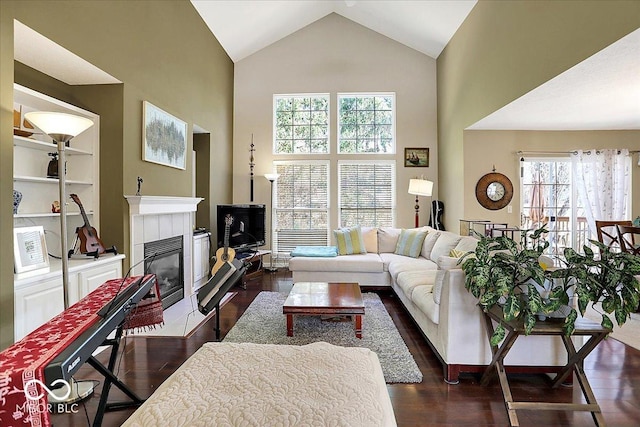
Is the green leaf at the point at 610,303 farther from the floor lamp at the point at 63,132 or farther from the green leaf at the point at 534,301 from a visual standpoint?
the floor lamp at the point at 63,132

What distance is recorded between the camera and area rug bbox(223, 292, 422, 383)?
2592mm

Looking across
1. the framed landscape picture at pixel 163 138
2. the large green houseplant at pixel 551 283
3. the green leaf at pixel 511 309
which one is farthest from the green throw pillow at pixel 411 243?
the framed landscape picture at pixel 163 138

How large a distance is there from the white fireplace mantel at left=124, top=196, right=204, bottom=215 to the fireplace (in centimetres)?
37

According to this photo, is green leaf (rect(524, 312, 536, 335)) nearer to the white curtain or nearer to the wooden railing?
the wooden railing

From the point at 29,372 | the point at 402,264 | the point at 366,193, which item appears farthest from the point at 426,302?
the point at 366,193

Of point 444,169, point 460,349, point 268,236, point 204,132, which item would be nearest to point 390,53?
point 444,169

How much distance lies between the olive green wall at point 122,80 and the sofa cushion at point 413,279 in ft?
9.58

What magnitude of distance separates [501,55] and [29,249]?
504 cm

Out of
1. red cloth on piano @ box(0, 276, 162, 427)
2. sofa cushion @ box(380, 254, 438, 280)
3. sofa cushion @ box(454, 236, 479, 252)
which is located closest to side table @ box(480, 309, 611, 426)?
sofa cushion @ box(454, 236, 479, 252)

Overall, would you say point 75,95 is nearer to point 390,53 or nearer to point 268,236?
point 268,236

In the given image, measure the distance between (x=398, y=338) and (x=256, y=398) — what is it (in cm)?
233

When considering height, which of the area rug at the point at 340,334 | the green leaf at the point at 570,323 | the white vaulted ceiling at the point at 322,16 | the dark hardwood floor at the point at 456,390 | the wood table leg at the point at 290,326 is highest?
the white vaulted ceiling at the point at 322,16

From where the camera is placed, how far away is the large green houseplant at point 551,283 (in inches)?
73.0

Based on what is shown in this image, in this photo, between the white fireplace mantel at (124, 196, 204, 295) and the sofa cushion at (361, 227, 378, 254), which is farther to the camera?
the sofa cushion at (361, 227, 378, 254)
